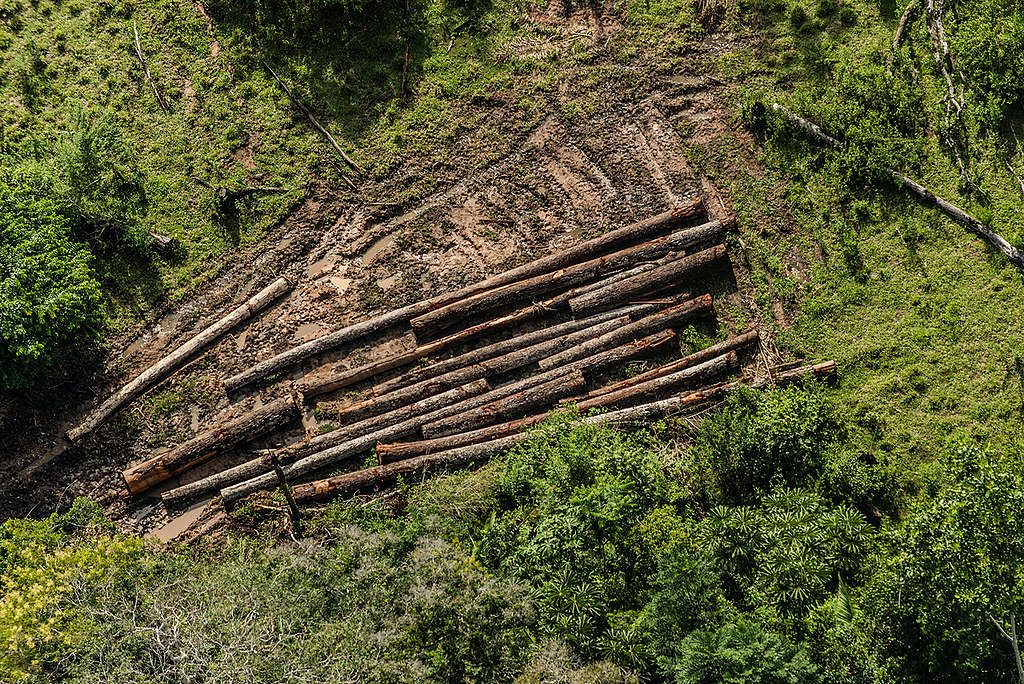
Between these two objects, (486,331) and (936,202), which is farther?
(486,331)

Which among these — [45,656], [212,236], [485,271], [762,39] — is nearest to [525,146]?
[485,271]

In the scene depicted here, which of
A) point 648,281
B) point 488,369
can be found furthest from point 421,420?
point 648,281

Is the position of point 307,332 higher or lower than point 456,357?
higher

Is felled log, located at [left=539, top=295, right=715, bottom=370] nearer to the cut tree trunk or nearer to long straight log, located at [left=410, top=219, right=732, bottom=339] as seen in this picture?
the cut tree trunk

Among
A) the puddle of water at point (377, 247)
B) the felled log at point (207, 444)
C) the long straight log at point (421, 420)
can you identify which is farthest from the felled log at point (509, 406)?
the puddle of water at point (377, 247)

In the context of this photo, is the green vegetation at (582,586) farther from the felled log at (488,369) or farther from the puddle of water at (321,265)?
the puddle of water at (321,265)

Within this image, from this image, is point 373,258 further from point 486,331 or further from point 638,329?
point 638,329

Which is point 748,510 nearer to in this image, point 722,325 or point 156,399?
point 722,325
